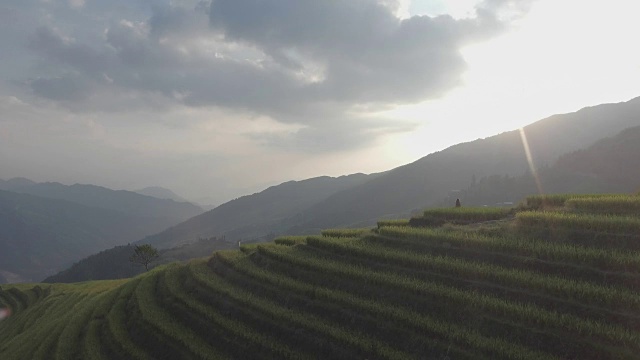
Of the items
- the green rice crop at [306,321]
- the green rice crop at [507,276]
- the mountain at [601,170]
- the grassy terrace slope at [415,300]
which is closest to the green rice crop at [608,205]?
the grassy terrace slope at [415,300]

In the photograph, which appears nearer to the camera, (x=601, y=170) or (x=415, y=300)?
(x=415, y=300)

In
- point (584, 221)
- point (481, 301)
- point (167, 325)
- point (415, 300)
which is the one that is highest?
point (584, 221)

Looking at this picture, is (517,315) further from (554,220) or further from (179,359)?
(179,359)

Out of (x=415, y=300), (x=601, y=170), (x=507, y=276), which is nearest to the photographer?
(x=507, y=276)

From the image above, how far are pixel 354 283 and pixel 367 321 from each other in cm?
330

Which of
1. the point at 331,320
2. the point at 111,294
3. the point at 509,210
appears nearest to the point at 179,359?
the point at 331,320

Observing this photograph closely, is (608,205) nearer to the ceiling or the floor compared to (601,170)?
nearer to the ceiling

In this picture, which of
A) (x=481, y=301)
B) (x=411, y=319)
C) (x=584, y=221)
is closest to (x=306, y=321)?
(x=411, y=319)

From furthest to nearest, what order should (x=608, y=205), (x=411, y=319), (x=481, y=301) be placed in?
(x=608, y=205)
(x=411, y=319)
(x=481, y=301)

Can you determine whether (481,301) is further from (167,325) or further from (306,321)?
(167,325)

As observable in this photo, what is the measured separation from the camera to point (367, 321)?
17.0 meters

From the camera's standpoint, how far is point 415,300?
1761cm

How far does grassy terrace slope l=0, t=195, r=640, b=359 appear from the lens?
1424 cm

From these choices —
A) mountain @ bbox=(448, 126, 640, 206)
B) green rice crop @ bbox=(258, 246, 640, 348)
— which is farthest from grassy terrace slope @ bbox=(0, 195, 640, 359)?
mountain @ bbox=(448, 126, 640, 206)
